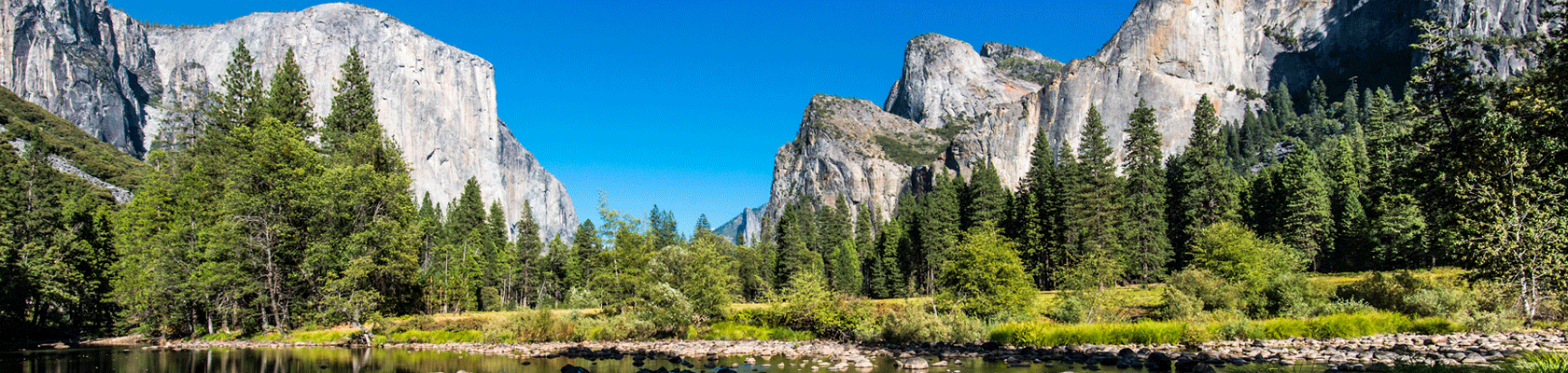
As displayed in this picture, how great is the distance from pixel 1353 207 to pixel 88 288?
80.7 metres

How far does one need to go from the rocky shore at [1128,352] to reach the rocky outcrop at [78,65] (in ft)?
527

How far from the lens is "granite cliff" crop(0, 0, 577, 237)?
454 feet

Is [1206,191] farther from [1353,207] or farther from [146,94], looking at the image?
[146,94]

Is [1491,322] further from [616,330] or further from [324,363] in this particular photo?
[324,363]

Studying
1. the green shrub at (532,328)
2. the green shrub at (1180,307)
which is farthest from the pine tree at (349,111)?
the green shrub at (1180,307)

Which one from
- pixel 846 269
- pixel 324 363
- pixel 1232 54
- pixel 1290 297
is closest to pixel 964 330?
pixel 1290 297

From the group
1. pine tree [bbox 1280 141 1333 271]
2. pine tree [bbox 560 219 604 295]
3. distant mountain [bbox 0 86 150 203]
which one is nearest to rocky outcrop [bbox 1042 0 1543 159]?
pine tree [bbox 1280 141 1333 271]

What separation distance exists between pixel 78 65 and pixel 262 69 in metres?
28.9

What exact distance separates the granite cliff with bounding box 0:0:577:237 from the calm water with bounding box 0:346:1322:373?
122 meters

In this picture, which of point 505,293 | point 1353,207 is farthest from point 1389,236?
point 505,293

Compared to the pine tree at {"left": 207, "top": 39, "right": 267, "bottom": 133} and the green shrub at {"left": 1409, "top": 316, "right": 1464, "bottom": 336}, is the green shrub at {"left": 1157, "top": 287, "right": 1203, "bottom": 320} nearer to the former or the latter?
the green shrub at {"left": 1409, "top": 316, "right": 1464, "bottom": 336}

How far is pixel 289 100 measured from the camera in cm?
4503

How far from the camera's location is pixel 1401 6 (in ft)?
497

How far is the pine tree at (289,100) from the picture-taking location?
4412cm
